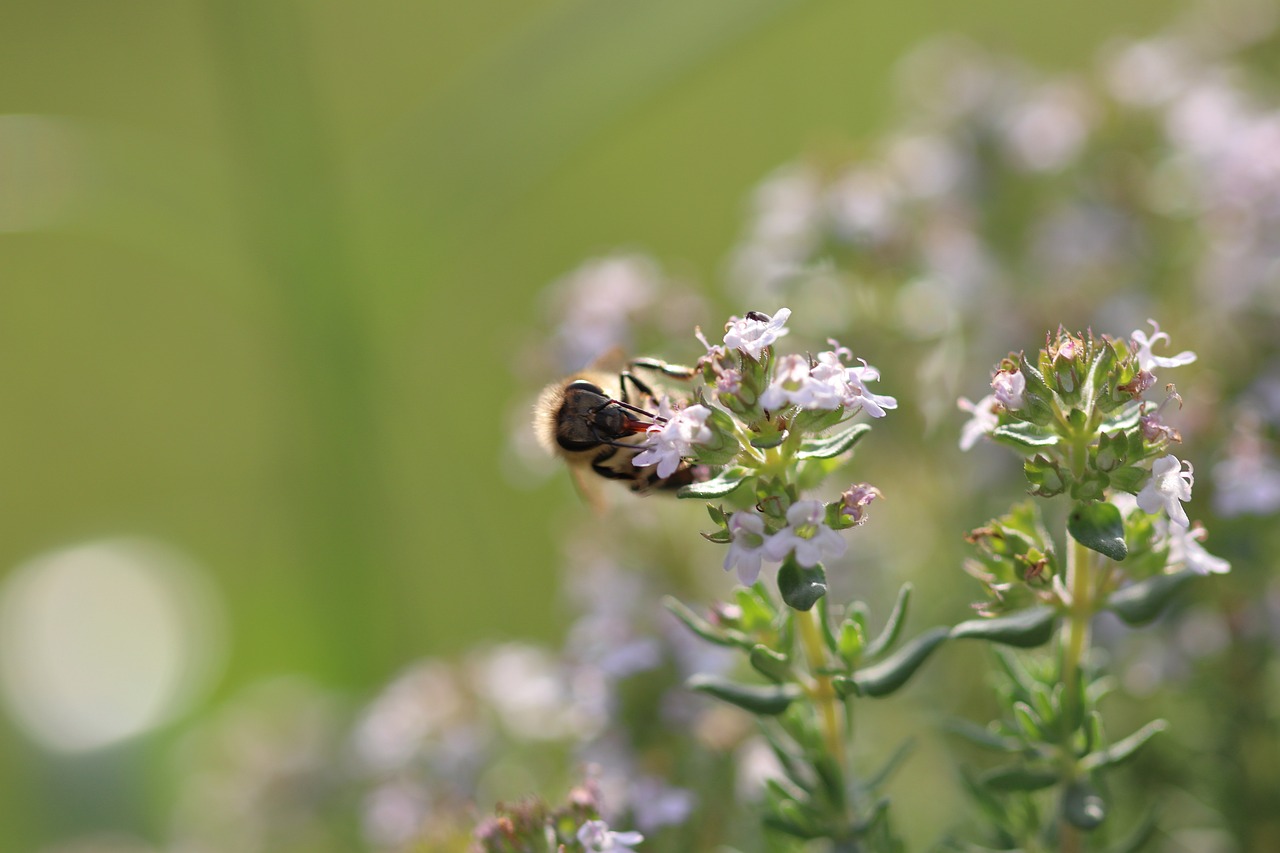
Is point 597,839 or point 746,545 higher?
point 746,545

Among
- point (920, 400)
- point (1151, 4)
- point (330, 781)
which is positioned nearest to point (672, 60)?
point (920, 400)

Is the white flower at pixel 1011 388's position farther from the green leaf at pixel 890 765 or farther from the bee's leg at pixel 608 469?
the bee's leg at pixel 608 469

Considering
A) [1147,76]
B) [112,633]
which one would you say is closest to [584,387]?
[1147,76]

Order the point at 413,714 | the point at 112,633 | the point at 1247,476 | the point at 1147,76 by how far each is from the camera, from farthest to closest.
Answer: the point at 112,633 → the point at 1147,76 → the point at 413,714 → the point at 1247,476

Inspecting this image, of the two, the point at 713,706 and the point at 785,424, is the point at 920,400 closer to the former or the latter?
the point at 713,706

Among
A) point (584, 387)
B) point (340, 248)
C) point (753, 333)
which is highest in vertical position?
point (340, 248)

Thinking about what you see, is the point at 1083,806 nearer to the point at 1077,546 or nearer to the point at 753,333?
the point at 1077,546

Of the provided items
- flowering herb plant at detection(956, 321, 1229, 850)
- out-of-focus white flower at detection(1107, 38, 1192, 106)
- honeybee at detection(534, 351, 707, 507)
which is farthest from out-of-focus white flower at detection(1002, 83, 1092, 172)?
flowering herb plant at detection(956, 321, 1229, 850)
